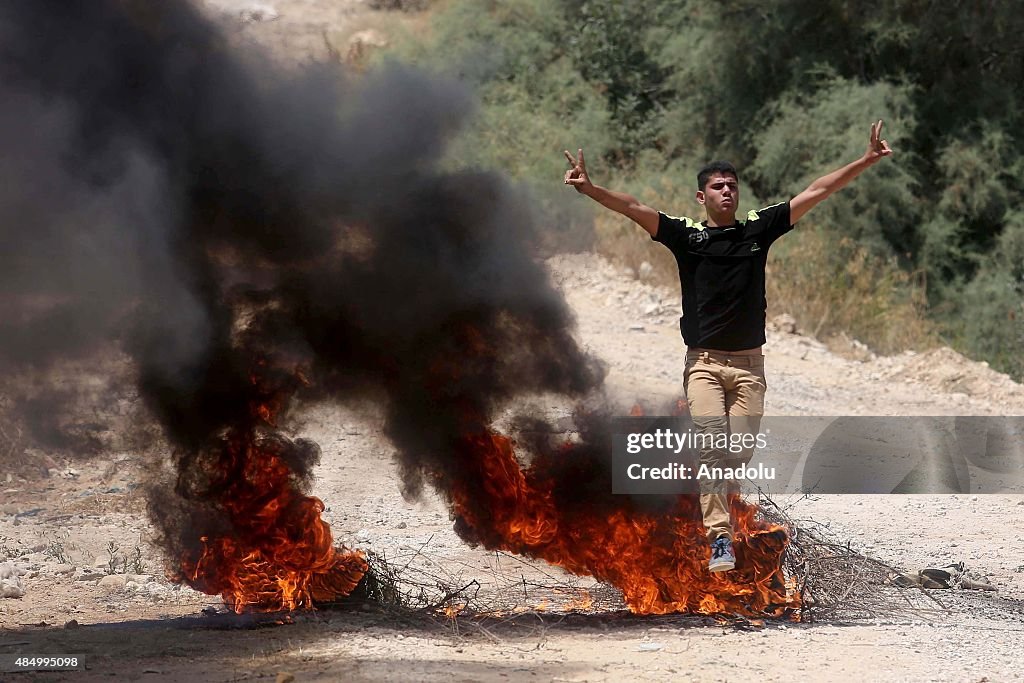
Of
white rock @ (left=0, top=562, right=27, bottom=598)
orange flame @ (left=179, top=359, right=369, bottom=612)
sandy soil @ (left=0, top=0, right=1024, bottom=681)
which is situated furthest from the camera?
white rock @ (left=0, top=562, right=27, bottom=598)

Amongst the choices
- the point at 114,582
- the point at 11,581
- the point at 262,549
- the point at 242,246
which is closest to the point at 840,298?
the point at 114,582

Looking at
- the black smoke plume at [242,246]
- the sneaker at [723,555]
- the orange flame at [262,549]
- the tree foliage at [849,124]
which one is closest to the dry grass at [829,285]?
the tree foliage at [849,124]

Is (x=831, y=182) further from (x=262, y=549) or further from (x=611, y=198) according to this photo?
(x=262, y=549)

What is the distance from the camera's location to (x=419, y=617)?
6.08 m

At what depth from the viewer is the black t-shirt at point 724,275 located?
5.73 metres

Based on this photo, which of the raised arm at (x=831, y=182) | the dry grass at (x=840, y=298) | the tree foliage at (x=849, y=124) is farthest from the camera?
the tree foliage at (x=849, y=124)

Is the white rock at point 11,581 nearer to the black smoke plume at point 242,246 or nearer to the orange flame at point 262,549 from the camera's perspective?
the black smoke plume at point 242,246

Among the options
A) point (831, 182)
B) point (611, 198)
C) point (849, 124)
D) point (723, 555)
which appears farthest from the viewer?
point (849, 124)

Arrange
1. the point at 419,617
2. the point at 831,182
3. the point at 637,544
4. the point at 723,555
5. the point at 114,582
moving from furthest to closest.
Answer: the point at 114,582 → the point at 637,544 → the point at 419,617 → the point at 831,182 → the point at 723,555

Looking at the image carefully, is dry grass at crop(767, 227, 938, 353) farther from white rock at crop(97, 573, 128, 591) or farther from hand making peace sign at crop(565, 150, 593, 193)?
hand making peace sign at crop(565, 150, 593, 193)

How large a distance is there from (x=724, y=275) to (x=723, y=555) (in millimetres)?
1304

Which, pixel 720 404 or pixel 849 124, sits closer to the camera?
pixel 720 404

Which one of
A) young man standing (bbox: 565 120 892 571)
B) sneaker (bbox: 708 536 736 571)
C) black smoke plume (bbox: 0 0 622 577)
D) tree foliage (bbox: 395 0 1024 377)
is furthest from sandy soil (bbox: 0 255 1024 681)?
tree foliage (bbox: 395 0 1024 377)

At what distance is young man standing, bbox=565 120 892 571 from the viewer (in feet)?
18.8
